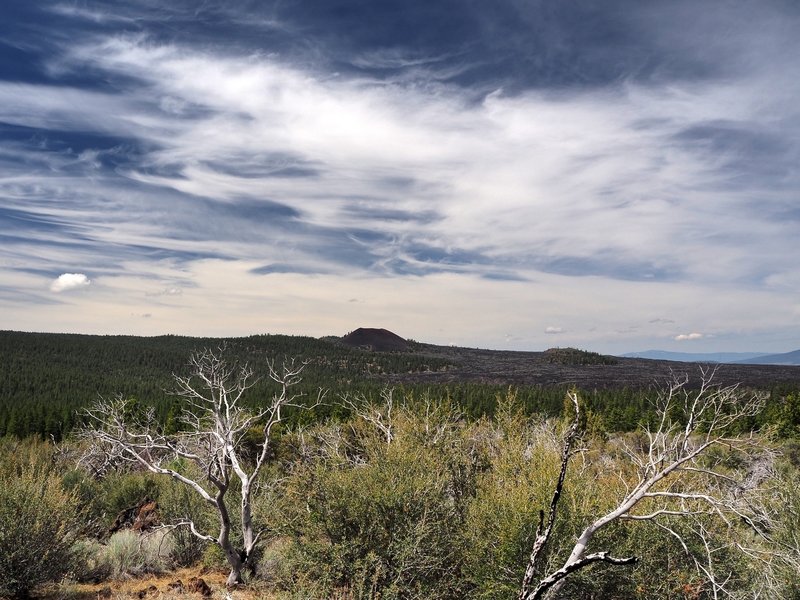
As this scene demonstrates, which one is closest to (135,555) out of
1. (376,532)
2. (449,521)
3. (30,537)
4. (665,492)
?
(30,537)

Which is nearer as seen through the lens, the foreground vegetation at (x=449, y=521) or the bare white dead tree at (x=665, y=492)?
→ the bare white dead tree at (x=665, y=492)

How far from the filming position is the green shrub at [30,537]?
37.8ft

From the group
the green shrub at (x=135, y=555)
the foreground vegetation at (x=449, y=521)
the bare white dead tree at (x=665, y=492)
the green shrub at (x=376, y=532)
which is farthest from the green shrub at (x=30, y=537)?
the bare white dead tree at (x=665, y=492)

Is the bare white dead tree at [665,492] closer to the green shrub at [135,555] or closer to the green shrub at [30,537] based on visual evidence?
the green shrub at [30,537]

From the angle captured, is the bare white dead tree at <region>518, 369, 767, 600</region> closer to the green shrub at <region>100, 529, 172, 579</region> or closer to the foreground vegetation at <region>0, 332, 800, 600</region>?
the foreground vegetation at <region>0, 332, 800, 600</region>

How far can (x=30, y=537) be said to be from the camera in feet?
38.8

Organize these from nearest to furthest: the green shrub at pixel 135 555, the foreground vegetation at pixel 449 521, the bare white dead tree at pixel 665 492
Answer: the bare white dead tree at pixel 665 492
the foreground vegetation at pixel 449 521
the green shrub at pixel 135 555

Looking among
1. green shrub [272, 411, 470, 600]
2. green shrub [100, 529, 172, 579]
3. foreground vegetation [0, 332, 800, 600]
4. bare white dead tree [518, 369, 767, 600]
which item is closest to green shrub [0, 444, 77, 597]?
foreground vegetation [0, 332, 800, 600]

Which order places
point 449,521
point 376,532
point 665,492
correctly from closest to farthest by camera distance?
point 665,492, point 376,532, point 449,521

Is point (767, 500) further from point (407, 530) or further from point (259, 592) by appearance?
point (259, 592)

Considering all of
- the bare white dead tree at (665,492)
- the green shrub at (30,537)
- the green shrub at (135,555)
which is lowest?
the green shrub at (135,555)

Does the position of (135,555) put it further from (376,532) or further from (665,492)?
(665,492)

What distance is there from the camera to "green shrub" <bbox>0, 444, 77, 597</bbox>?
37.8 feet

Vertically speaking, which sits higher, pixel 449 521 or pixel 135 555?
pixel 449 521
